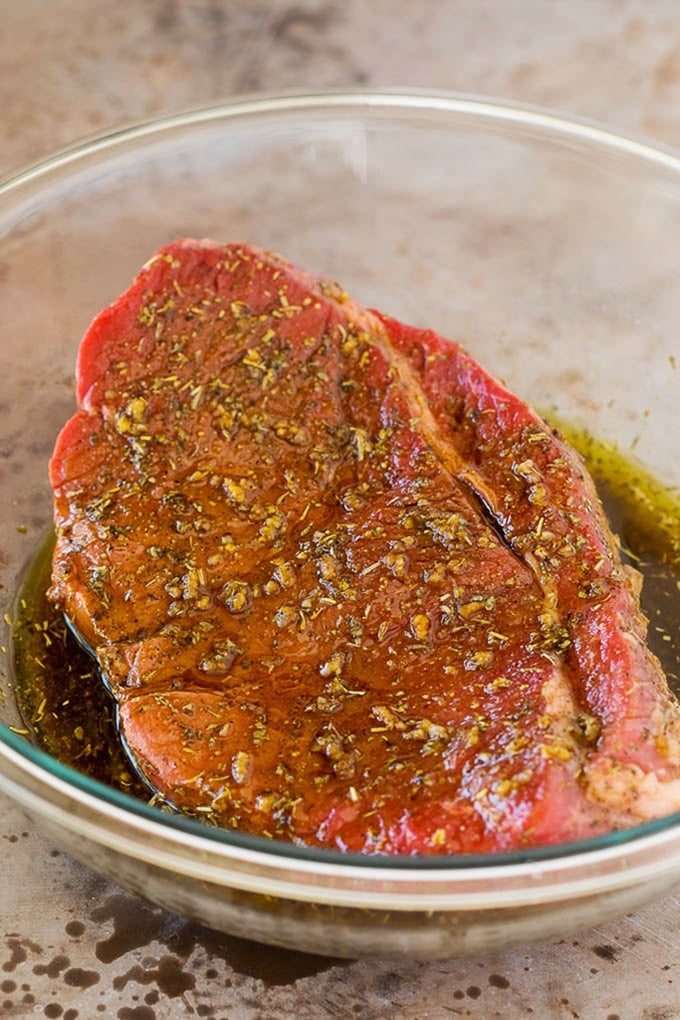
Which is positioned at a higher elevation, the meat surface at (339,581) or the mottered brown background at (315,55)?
the mottered brown background at (315,55)

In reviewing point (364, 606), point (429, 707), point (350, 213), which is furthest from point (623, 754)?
point (350, 213)

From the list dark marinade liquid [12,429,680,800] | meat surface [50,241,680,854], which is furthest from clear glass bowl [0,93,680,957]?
meat surface [50,241,680,854]

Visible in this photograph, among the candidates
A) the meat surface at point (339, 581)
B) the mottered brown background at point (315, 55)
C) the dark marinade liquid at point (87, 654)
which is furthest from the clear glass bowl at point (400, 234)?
the meat surface at point (339, 581)

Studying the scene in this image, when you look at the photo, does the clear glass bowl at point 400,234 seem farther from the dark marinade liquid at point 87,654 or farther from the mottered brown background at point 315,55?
the mottered brown background at point 315,55

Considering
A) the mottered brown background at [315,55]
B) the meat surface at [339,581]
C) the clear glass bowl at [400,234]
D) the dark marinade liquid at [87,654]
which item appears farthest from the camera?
the mottered brown background at [315,55]

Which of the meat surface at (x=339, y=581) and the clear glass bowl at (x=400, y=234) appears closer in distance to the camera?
the meat surface at (x=339, y=581)

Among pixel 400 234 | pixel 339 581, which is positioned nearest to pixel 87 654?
pixel 339 581

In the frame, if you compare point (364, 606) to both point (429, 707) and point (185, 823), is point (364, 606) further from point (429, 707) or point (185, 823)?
point (185, 823)
